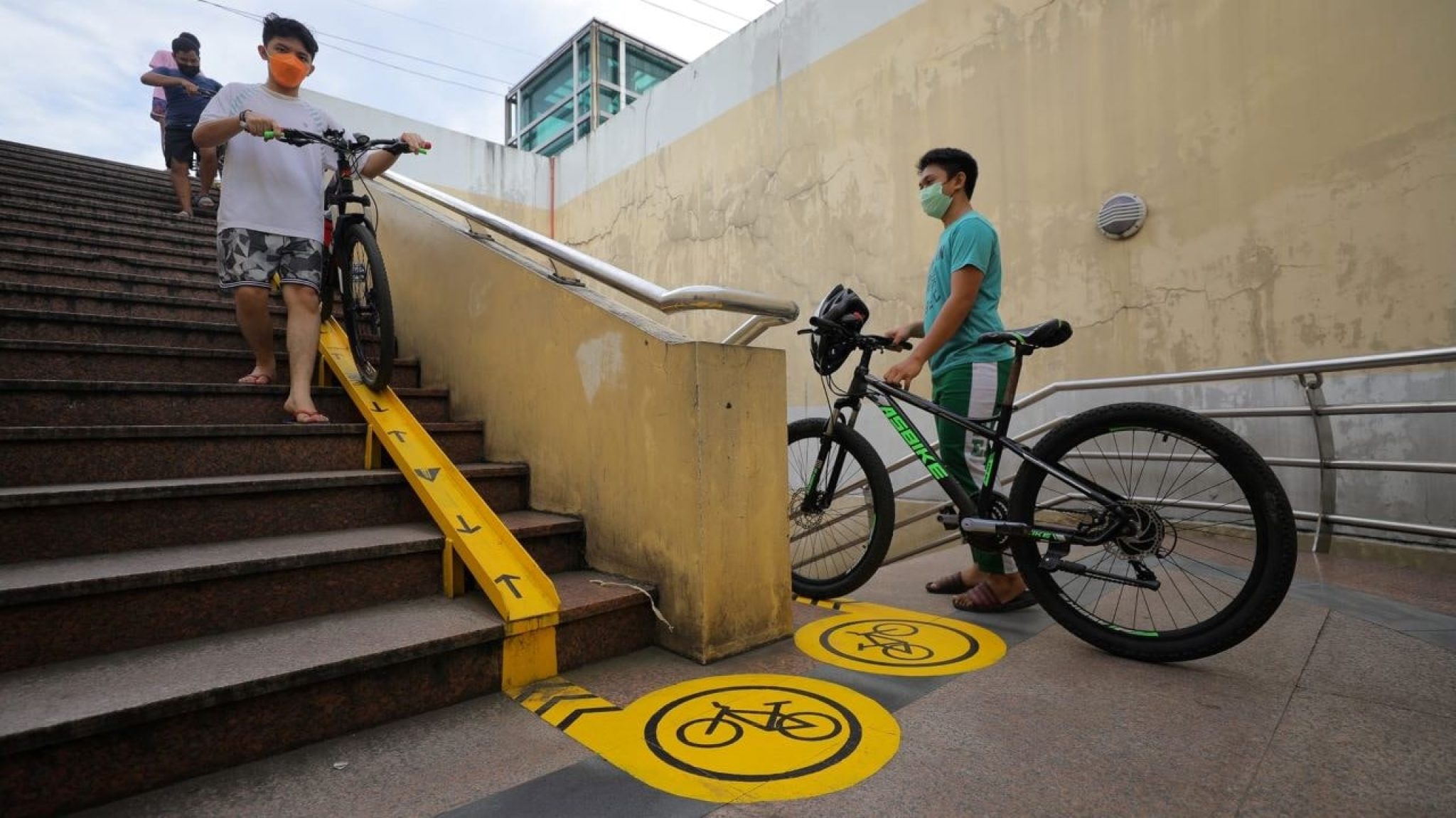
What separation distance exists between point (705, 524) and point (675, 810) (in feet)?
2.67

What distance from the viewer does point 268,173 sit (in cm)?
279

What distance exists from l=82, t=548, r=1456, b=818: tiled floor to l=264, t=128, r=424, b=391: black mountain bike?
5.53 feet

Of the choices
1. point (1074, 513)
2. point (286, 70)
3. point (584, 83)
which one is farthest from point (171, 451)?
point (584, 83)

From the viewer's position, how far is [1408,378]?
328 centimetres

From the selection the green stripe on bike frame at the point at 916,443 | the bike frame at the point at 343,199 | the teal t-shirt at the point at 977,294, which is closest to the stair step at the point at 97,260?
the bike frame at the point at 343,199

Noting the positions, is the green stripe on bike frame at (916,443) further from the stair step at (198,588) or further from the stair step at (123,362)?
the stair step at (123,362)

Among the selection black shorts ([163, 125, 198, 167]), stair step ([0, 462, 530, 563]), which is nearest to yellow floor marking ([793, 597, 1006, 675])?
stair step ([0, 462, 530, 563])

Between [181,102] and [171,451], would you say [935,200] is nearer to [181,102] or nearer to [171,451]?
[171,451]

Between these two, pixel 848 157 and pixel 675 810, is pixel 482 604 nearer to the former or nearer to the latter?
pixel 675 810

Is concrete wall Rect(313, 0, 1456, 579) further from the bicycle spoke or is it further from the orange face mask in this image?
the orange face mask

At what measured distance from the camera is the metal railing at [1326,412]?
8.91 feet

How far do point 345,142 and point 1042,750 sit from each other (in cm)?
337

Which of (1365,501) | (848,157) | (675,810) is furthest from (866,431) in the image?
(675,810)

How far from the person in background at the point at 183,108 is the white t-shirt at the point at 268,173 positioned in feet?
10.6
